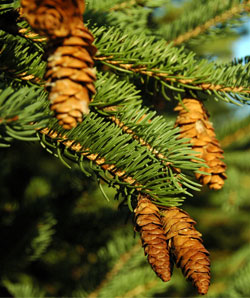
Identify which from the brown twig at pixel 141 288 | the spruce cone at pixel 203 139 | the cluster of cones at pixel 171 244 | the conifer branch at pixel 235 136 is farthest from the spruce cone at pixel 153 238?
the conifer branch at pixel 235 136

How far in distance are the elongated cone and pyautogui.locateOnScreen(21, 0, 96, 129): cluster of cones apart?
0.81ft

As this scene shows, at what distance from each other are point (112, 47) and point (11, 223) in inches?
34.9

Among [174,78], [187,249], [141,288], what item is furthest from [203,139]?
[141,288]

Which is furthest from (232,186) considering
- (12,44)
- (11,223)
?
(12,44)

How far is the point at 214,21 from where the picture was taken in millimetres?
1100

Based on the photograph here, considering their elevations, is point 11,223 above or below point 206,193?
above

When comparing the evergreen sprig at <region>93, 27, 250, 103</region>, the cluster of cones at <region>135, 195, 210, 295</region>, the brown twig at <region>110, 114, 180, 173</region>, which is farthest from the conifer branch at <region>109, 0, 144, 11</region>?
the cluster of cones at <region>135, 195, 210, 295</region>

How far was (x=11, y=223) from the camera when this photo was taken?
49.4 inches

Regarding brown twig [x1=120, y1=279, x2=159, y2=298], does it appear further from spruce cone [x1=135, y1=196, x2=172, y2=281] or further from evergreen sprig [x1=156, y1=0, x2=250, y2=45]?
evergreen sprig [x1=156, y1=0, x2=250, y2=45]

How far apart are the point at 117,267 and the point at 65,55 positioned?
104cm

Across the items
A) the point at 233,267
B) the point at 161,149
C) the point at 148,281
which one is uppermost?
the point at 161,149

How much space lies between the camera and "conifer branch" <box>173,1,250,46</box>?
1049 mm

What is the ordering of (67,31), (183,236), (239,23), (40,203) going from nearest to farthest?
(67,31) < (183,236) < (239,23) < (40,203)

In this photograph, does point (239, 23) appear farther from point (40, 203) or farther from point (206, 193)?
point (206, 193)
